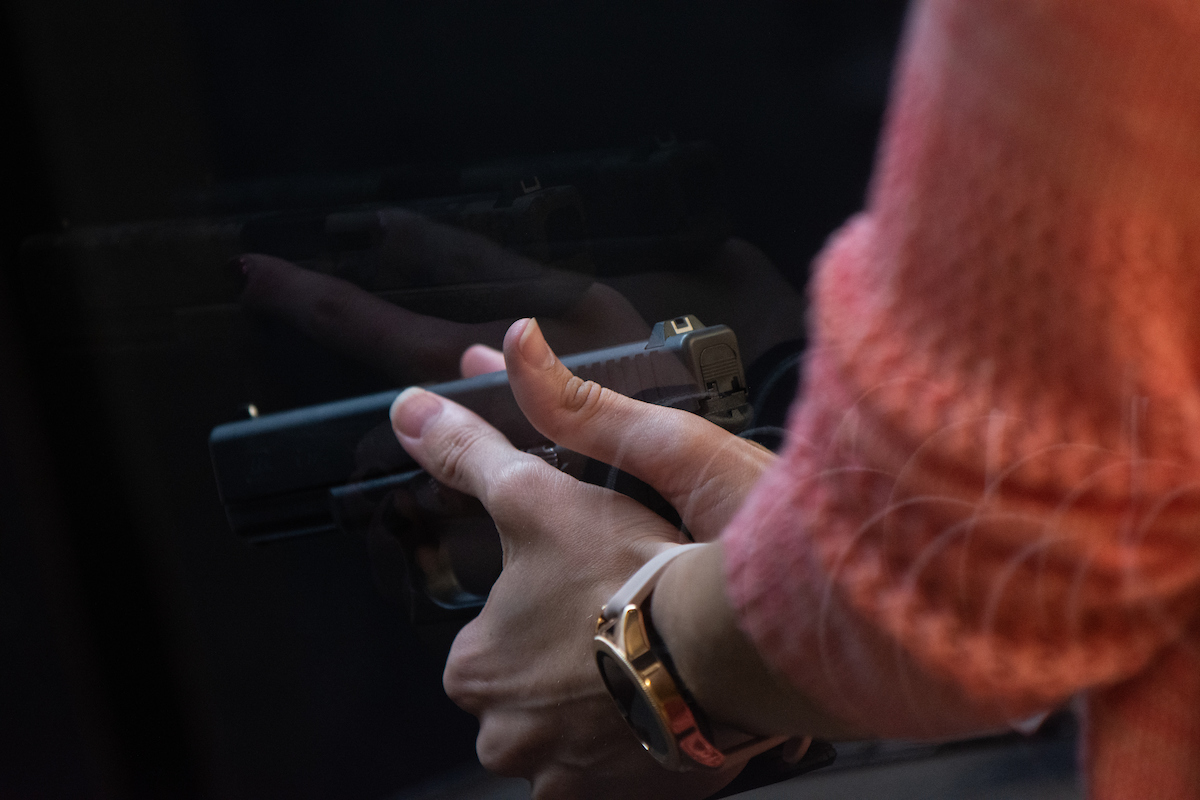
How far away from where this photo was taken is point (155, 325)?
0.76m

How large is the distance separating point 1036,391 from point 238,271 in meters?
0.56

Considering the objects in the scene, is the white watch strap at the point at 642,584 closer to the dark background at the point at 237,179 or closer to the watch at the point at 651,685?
the watch at the point at 651,685

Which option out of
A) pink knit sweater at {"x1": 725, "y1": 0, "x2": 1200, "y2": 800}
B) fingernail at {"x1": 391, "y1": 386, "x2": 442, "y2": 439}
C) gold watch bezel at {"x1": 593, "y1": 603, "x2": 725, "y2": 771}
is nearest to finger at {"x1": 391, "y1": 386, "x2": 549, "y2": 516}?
fingernail at {"x1": 391, "y1": 386, "x2": 442, "y2": 439}

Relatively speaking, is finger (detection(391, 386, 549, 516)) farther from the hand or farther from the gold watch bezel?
the gold watch bezel

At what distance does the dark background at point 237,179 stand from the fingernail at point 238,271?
0.07 m

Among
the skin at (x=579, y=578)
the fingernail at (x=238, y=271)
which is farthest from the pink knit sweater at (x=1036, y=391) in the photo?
the fingernail at (x=238, y=271)

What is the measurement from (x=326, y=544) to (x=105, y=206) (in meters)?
0.35

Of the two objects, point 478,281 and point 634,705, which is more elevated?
point 478,281

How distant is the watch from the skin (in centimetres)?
1

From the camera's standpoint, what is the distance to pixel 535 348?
0.49 metres

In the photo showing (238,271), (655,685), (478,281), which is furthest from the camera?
(238,271)

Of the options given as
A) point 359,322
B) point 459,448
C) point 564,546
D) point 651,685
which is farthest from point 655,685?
point 359,322

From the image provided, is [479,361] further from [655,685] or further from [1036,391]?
[1036,391]

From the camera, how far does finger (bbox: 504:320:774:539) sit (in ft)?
1.42
